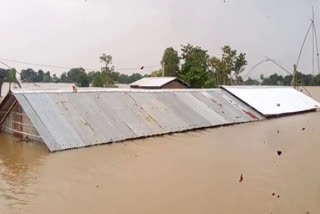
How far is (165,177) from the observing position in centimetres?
807

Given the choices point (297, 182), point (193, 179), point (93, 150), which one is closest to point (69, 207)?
point (193, 179)

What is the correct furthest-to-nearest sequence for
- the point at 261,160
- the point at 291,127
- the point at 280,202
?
the point at 291,127, the point at 261,160, the point at 280,202

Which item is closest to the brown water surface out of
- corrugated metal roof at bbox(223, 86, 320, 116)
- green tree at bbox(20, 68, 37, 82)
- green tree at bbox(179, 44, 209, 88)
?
corrugated metal roof at bbox(223, 86, 320, 116)

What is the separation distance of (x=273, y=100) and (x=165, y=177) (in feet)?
50.0

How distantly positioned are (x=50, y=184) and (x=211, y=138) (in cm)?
655

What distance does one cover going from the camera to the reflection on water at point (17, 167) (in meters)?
6.86

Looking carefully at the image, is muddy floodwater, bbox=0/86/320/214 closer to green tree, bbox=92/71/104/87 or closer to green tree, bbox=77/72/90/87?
green tree, bbox=92/71/104/87

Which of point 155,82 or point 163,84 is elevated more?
point 155,82

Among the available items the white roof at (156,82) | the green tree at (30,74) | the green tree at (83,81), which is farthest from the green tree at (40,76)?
the white roof at (156,82)

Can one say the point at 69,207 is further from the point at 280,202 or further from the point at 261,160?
the point at 261,160

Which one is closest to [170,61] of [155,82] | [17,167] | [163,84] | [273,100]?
[155,82]

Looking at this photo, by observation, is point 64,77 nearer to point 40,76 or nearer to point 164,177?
point 40,76

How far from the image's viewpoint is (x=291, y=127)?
16062 mm

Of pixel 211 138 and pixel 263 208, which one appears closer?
pixel 263 208
